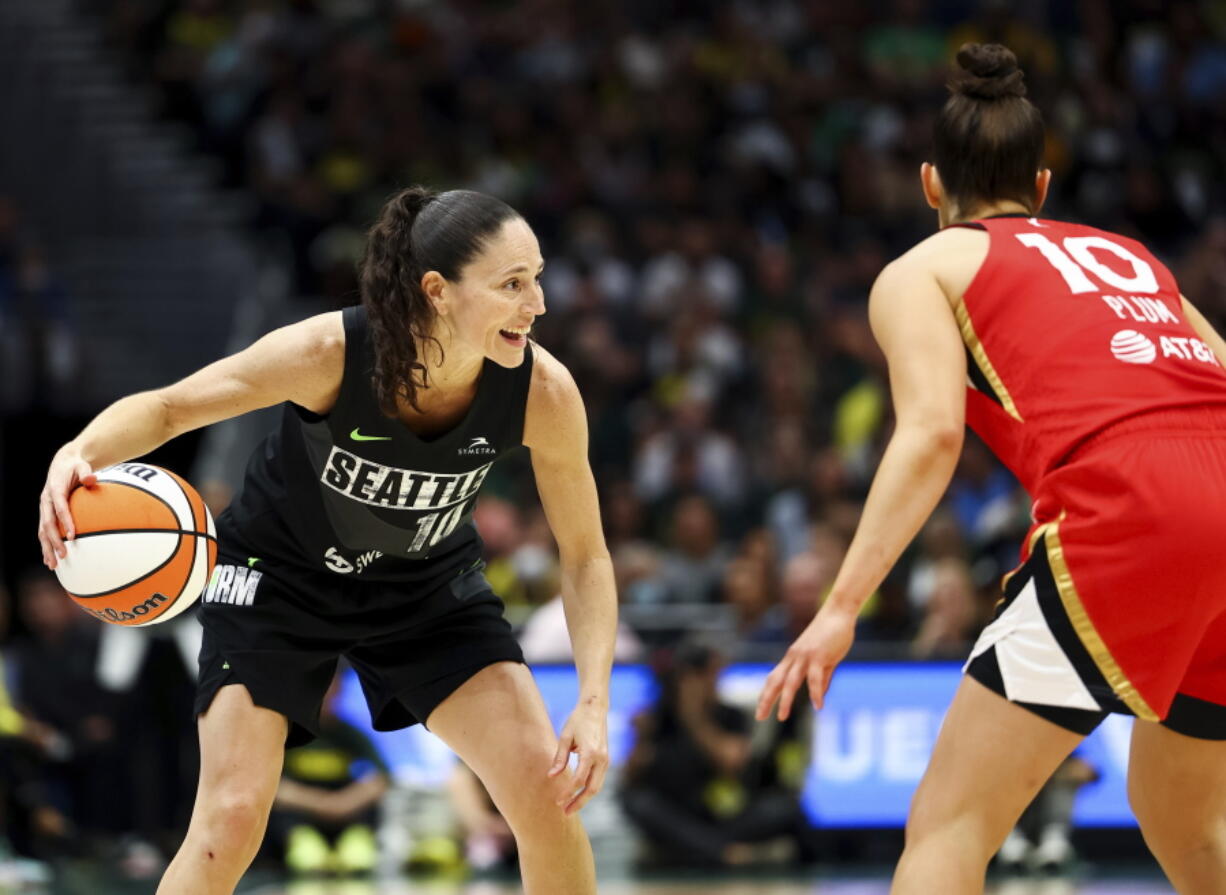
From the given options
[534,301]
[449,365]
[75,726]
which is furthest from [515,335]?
[75,726]

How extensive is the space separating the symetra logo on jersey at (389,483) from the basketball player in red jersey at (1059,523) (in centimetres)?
110

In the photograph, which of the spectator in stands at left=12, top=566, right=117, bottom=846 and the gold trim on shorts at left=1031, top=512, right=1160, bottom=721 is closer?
the gold trim on shorts at left=1031, top=512, right=1160, bottom=721

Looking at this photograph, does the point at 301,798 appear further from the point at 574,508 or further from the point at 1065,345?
the point at 1065,345

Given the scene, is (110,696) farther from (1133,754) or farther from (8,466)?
(1133,754)

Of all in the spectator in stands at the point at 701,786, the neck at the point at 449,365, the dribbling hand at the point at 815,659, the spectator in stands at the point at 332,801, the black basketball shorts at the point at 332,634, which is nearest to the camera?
the dribbling hand at the point at 815,659

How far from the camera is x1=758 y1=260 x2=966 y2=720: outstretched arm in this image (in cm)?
335

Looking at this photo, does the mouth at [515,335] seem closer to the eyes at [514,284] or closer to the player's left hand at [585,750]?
the eyes at [514,284]

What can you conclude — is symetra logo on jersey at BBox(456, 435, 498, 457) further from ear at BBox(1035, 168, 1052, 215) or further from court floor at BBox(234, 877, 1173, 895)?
court floor at BBox(234, 877, 1173, 895)

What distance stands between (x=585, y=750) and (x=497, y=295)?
41.4 inches

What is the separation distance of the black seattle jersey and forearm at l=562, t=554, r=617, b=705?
1.08 feet

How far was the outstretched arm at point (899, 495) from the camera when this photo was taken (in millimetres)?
3350

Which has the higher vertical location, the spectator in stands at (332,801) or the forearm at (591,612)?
the forearm at (591,612)

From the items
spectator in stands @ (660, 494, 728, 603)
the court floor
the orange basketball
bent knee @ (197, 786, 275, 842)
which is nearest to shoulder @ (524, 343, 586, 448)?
the orange basketball

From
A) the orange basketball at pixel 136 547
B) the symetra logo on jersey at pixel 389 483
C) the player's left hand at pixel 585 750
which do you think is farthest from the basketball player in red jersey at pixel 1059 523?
the orange basketball at pixel 136 547
